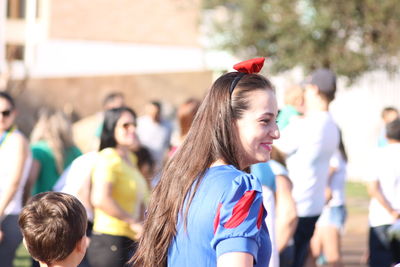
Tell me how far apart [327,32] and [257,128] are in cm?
1815

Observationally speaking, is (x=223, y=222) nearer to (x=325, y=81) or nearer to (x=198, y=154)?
(x=198, y=154)

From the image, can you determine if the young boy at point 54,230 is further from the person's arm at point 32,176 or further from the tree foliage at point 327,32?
the tree foliage at point 327,32

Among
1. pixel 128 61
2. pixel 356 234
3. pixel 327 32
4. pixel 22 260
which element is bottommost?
pixel 356 234

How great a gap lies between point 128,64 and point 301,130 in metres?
25.6

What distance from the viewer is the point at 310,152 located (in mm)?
6887

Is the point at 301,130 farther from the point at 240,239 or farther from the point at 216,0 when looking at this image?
the point at 216,0

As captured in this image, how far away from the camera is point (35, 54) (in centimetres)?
3144

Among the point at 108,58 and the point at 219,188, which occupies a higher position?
the point at 108,58

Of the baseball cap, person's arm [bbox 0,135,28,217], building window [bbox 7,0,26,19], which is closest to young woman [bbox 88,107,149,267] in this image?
person's arm [bbox 0,135,28,217]

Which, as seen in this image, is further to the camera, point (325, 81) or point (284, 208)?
point (325, 81)

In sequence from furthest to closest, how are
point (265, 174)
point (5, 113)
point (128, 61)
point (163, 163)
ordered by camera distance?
point (128, 61) < point (5, 113) < point (163, 163) < point (265, 174)

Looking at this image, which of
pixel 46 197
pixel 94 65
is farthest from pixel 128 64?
pixel 46 197

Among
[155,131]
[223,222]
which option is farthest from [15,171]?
[155,131]

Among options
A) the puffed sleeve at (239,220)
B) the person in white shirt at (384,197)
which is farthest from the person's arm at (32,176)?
the puffed sleeve at (239,220)
